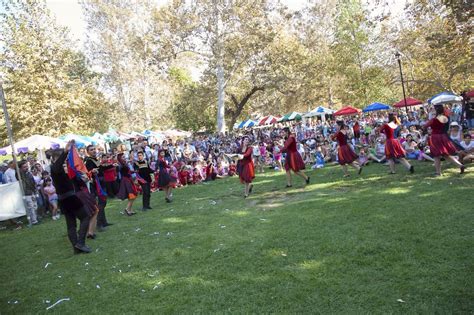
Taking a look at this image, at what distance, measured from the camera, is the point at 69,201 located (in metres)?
6.63

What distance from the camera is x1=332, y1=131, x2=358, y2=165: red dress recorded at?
1075 centimetres

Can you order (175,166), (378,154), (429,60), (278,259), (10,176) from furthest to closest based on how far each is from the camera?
(429,60) → (175,166) → (378,154) → (10,176) → (278,259)

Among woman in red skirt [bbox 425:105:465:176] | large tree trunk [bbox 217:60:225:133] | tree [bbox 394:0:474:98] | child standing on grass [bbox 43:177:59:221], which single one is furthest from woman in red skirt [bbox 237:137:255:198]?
large tree trunk [bbox 217:60:225:133]

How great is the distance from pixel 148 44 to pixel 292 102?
67.1 ft

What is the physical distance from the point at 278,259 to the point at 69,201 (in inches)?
153

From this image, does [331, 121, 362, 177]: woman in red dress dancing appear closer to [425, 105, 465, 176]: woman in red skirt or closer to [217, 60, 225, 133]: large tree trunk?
[425, 105, 465, 176]: woman in red skirt

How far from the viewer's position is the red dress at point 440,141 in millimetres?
8766

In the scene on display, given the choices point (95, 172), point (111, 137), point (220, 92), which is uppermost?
point (220, 92)

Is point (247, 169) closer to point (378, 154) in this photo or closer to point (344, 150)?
point (344, 150)

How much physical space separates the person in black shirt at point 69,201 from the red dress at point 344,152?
278 inches

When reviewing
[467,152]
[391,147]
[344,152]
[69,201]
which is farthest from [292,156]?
[69,201]

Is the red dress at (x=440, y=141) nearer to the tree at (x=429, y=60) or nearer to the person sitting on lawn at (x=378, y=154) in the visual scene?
the person sitting on lawn at (x=378, y=154)

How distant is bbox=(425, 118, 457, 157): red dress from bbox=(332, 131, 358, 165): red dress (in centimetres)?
228

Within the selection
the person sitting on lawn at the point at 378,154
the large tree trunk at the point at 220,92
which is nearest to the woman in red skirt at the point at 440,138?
the person sitting on lawn at the point at 378,154
